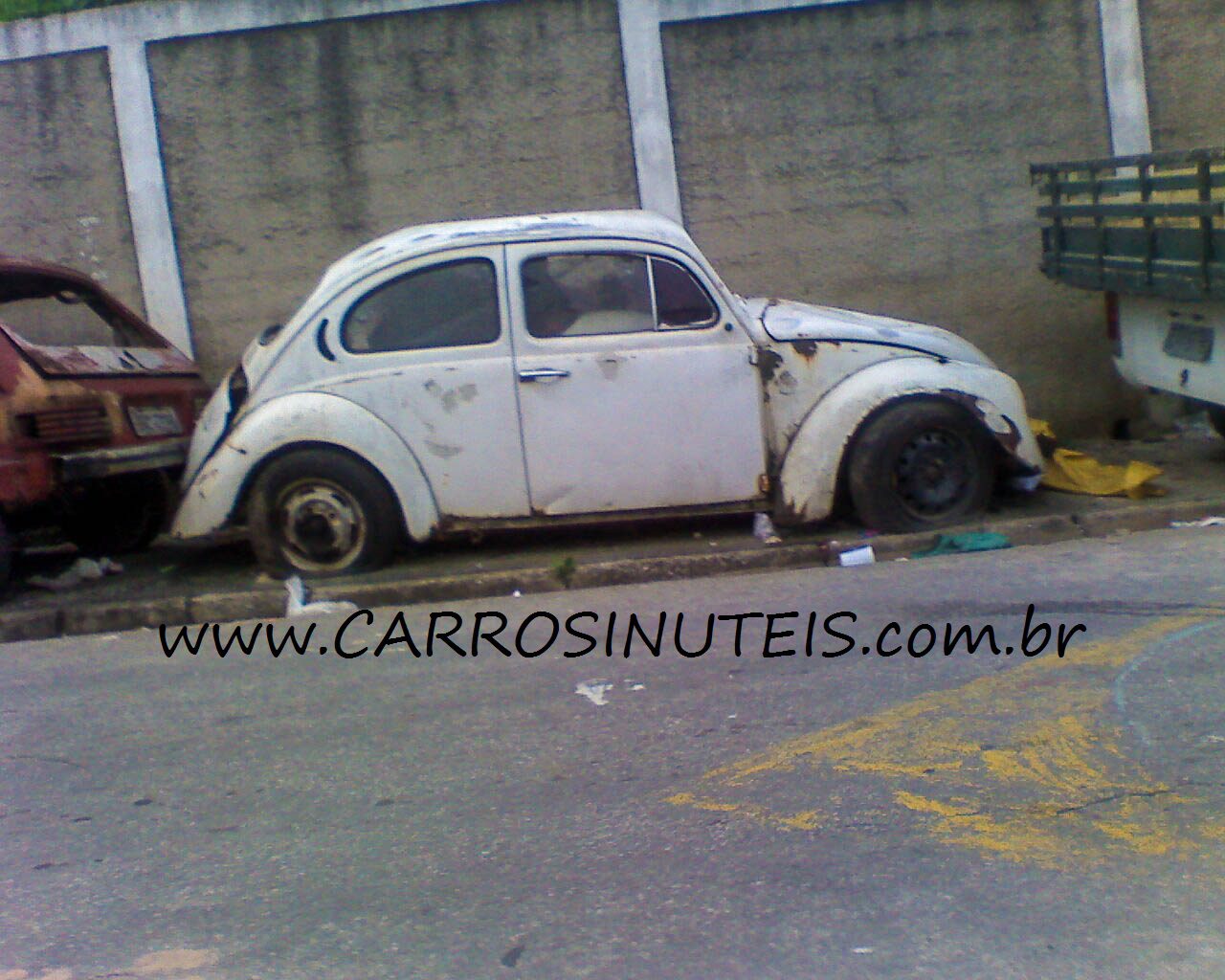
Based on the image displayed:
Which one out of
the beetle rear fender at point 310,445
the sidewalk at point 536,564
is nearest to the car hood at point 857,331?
the sidewalk at point 536,564

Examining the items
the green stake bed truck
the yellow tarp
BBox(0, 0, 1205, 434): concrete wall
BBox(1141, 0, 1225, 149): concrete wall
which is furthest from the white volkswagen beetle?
BBox(1141, 0, 1225, 149): concrete wall

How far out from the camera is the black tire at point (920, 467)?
7.11 meters

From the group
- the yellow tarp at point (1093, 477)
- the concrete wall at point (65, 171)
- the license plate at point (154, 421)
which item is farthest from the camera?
the concrete wall at point (65, 171)

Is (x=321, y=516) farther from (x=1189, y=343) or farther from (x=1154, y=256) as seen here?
(x=1189, y=343)

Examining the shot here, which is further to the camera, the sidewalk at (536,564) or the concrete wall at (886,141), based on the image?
the concrete wall at (886,141)

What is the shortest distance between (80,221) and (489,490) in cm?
439

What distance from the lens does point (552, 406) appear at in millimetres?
6996

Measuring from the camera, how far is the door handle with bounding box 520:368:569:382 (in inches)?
275

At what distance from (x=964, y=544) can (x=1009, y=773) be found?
291 centimetres

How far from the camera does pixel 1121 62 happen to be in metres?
9.62

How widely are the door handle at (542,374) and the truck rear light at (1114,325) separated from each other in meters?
3.78

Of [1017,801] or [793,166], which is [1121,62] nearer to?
[793,166]

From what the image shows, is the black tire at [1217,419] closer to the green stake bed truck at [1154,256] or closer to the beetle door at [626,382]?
the green stake bed truck at [1154,256]

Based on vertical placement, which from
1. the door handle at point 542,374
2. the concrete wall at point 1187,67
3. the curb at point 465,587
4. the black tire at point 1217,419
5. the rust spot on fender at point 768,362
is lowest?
the curb at point 465,587
